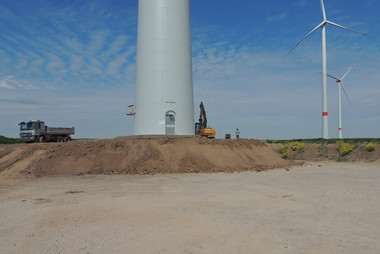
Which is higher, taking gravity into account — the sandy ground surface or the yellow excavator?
the yellow excavator

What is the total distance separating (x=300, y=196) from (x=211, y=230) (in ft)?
17.9

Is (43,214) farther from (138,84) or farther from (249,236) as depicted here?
(138,84)

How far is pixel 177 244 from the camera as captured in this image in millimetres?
5750

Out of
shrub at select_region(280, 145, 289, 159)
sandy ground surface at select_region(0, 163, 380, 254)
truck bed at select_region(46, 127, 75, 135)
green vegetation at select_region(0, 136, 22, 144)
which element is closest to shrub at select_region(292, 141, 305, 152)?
shrub at select_region(280, 145, 289, 159)

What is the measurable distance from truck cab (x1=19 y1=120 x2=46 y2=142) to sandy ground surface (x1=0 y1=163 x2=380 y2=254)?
112 feet

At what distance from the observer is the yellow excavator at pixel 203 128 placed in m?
30.4

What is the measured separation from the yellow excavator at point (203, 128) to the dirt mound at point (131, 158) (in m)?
7.56

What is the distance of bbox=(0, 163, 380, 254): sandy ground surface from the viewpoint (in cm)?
571

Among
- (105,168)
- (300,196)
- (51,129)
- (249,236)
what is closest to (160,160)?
(105,168)

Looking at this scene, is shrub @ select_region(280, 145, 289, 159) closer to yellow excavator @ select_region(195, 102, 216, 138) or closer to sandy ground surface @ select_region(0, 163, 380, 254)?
yellow excavator @ select_region(195, 102, 216, 138)

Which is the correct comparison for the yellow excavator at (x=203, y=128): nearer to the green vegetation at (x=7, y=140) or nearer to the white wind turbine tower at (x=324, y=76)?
the white wind turbine tower at (x=324, y=76)

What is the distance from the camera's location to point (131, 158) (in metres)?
19.2

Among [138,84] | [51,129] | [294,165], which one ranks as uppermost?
[138,84]

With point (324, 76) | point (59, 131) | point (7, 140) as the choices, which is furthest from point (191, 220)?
point (7, 140)
